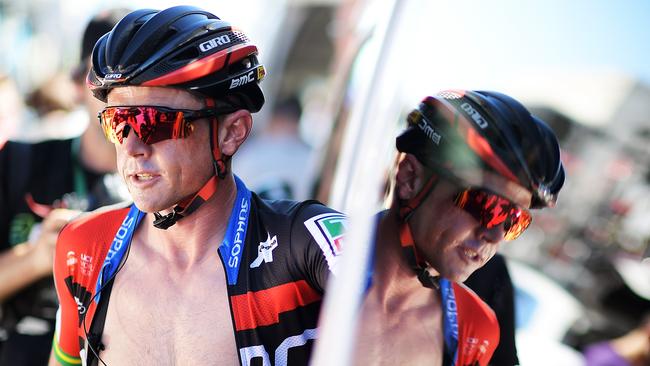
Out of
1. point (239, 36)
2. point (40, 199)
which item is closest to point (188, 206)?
point (239, 36)

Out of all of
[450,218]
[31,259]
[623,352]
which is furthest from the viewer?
[31,259]

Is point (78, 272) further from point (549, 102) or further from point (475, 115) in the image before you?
point (549, 102)

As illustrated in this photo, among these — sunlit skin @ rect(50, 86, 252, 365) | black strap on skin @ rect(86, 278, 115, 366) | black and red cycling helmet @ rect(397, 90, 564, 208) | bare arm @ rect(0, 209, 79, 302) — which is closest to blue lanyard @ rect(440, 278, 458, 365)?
black and red cycling helmet @ rect(397, 90, 564, 208)

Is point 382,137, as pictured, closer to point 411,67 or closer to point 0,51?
point 411,67

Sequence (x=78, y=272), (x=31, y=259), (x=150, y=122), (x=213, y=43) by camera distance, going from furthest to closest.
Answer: (x=31, y=259) → (x=78, y=272) → (x=213, y=43) → (x=150, y=122)

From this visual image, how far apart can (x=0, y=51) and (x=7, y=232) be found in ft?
13.1

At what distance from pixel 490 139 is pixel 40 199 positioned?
2095 mm

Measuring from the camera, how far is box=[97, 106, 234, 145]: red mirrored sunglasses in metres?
1.64

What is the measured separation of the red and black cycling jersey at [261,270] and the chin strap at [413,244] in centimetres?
17

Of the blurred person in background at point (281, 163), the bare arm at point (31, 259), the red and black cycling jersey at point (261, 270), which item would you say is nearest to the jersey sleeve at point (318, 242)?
the red and black cycling jersey at point (261, 270)

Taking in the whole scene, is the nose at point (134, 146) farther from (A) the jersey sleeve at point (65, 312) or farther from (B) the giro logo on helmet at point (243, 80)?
(A) the jersey sleeve at point (65, 312)

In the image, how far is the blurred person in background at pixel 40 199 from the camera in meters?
2.49

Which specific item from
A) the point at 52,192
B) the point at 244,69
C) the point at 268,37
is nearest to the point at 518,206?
the point at 244,69

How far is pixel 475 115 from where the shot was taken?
1.40 metres
